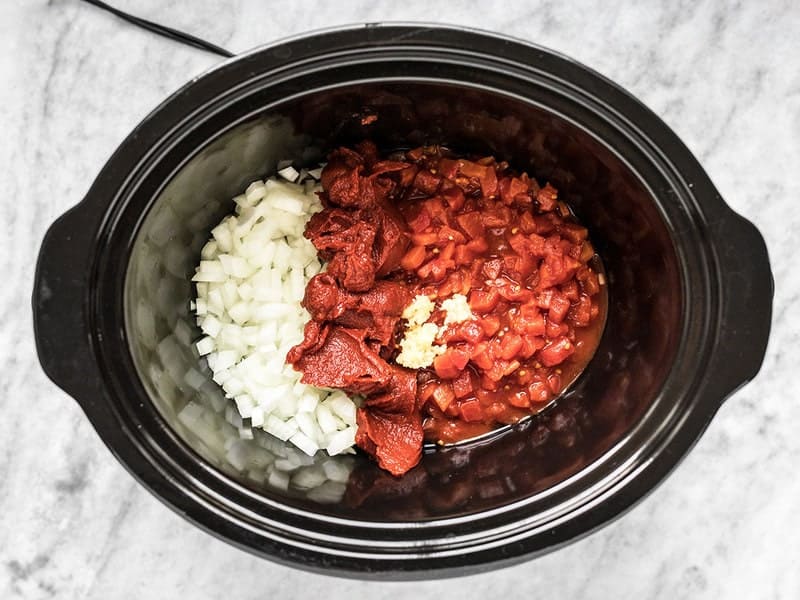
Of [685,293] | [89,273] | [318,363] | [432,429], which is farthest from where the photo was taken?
[432,429]

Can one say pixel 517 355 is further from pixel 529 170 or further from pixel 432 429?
pixel 529 170

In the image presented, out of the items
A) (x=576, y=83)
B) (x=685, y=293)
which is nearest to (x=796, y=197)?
(x=685, y=293)

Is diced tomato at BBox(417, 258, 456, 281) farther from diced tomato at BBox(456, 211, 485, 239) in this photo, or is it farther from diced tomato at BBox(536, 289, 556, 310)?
diced tomato at BBox(536, 289, 556, 310)

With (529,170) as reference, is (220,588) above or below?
below

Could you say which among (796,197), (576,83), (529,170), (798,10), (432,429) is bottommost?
(432,429)

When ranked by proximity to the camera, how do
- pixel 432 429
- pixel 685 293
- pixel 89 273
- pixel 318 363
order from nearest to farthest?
pixel 89 273 < pixel 685 293 < pixel 318 363 < pixel 432 429

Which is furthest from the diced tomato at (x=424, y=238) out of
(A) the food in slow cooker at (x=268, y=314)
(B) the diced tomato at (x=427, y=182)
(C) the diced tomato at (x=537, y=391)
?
(C) the diced tomato at (x=537, y=391)

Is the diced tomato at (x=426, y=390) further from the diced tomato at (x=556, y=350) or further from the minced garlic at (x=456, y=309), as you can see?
the diced tomato at (x=556, y=350)
